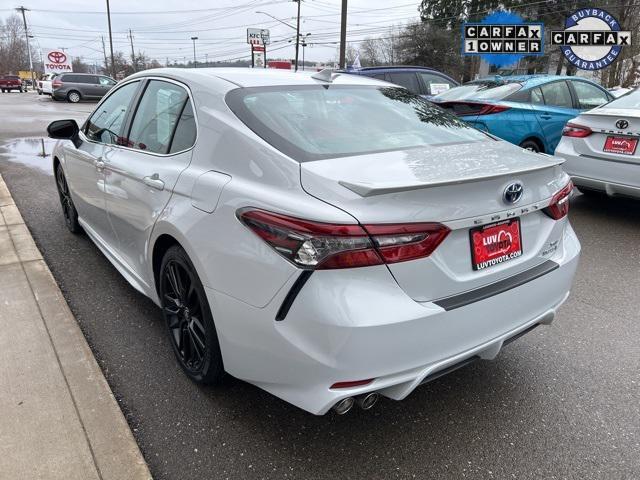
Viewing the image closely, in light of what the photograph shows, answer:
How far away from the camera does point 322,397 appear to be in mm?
1939

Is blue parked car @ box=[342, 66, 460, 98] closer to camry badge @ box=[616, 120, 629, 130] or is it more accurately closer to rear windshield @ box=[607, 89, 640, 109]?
rear windshield @ box=[607, 89, 640, 109]

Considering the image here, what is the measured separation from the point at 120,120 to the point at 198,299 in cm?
175

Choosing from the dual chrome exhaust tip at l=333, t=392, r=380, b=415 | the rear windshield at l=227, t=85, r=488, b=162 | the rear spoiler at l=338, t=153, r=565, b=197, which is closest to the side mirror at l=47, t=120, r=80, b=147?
the rear windshield at l=227, t=85, r=488, b=162

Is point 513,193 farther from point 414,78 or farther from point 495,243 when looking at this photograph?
point 414,78

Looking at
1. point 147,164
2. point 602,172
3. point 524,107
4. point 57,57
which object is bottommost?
point 602,172

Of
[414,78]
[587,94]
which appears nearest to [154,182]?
[587,94]

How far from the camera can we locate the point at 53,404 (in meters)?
2.54

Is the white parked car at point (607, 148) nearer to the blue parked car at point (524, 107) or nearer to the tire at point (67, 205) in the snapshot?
the blue parked car at point (524, 107)

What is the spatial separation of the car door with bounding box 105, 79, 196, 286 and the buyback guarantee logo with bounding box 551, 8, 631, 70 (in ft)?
A: 45.8

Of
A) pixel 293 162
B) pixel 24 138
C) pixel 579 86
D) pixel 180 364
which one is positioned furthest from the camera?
pixel 24 138

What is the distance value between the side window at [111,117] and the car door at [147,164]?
0.75ft

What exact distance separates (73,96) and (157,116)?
31878 millimetres

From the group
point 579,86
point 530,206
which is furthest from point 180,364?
point 579,86

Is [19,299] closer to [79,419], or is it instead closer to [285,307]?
[79,419]
